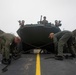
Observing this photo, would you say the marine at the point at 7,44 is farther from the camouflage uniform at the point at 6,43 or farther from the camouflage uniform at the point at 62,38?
the camouflage uniform at the point at 62,38

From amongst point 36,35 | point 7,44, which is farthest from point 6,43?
point 36,35

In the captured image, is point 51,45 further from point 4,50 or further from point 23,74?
point 23,74

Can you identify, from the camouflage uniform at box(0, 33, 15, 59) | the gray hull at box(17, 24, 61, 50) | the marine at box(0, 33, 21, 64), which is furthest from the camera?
the gray hull at box(17, 24, 61, 50)

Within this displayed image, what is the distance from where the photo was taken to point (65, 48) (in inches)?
589

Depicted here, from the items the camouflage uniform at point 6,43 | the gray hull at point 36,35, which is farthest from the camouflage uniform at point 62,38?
the camouflage uniform at point 6,43

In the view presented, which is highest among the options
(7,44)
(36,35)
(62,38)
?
(36,35)

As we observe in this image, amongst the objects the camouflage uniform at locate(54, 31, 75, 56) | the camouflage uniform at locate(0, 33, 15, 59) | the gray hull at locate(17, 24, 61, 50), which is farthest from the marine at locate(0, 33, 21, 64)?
the gray hull at locate(17, 24, 61, 50)

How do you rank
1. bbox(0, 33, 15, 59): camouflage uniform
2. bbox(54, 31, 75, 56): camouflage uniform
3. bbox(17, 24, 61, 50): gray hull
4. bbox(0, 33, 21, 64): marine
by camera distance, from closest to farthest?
bbox(0, 33, 21, 64): marine → bbox(0, 33, 15, 59): camouflage uniform → bbox(54, 31, 75, 56): camouflage uniform → bbox(17, 24, 61, 50): gray hull

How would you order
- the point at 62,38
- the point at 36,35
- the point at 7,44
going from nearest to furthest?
1. the point at 7,44
2. the point at 62,38
3. the point at 36,35

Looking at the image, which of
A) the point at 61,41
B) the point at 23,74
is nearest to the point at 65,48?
the point at 61,41

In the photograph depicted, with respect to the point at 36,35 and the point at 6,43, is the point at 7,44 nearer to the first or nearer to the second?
the point at 6,43

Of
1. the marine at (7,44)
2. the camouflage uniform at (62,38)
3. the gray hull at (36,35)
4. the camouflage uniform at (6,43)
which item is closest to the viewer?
the marine at (7,44)

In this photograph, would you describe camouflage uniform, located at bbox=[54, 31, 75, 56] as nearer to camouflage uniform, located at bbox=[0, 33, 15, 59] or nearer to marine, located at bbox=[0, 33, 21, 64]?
marine, located at bbox=[0, 33, 21, 64]

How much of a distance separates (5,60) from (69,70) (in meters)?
3.07
